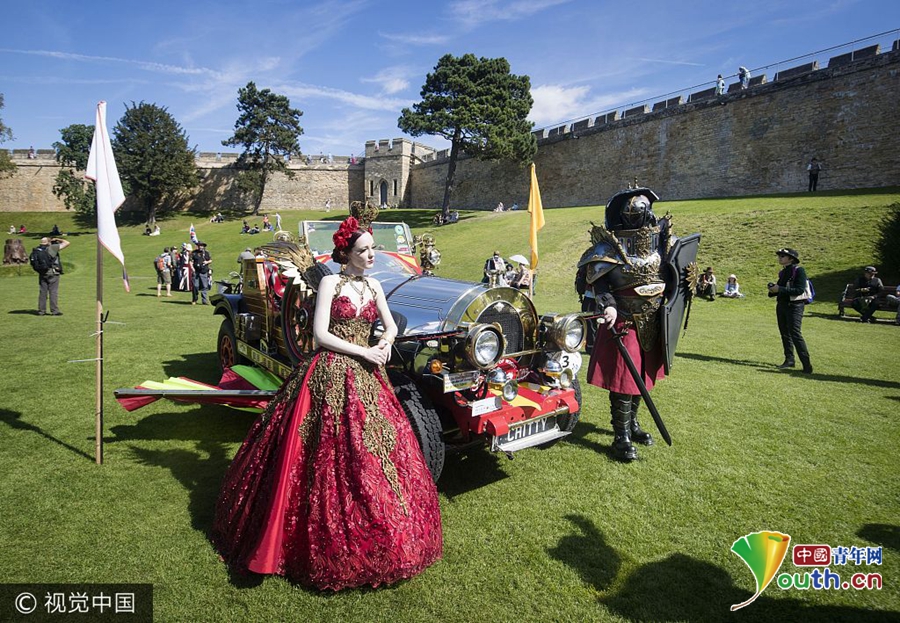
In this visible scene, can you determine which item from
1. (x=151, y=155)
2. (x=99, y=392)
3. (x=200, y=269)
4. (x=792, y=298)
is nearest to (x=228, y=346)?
(x=99, y=392)

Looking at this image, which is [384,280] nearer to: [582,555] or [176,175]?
[582,555]

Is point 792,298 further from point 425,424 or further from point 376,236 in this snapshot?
point 425,424

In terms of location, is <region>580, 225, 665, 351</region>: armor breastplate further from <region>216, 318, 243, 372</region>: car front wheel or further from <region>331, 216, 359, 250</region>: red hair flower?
<region>216, 318, 243, 372</region>: car front wheel

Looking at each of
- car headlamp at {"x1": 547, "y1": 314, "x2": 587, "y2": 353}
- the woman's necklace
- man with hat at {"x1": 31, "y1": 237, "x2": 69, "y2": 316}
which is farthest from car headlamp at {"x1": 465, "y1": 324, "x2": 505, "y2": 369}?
man with hat at {"x1": 31, "y1": 237, "x2": 69, "y2": 316}

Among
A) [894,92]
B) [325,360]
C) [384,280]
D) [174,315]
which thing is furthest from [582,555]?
[894,92]

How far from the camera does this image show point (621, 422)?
4453 mm

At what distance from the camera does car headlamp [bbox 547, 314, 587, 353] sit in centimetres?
391

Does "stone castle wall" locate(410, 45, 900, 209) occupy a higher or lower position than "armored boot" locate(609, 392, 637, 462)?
higher

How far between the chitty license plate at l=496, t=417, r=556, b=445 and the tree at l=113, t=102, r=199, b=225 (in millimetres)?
46466

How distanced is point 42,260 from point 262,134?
39591 mm

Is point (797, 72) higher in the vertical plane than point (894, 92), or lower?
higher

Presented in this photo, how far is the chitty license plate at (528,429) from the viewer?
3.63m

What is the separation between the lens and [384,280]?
4629 mm

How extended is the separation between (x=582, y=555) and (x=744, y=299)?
14.2 m
